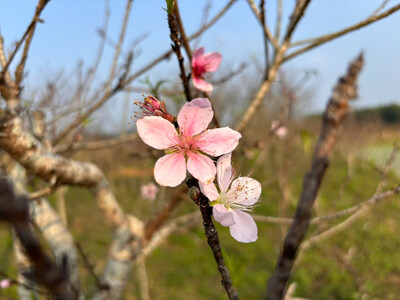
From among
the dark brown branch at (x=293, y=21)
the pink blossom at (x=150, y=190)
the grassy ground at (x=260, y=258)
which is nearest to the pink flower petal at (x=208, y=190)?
the dark brown branch at (x=293, y=21)

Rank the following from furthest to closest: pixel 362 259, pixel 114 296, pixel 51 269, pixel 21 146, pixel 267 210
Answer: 1. pixel 267 210
2. pixel 362 259
3. pixel 114 296
4. pixel 21 146
5. pixel 51 269

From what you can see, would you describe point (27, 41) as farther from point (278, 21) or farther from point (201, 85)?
point (278, 21)

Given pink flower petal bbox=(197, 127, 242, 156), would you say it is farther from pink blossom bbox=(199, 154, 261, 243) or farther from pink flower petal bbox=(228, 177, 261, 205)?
pink flower petal bbox=(228, 177, 261, 205)

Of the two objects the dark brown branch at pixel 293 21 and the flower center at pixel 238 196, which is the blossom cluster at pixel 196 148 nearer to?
the flower center at pixel 238 196

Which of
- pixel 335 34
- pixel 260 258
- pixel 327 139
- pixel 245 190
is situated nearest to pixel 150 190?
pixel 335 34

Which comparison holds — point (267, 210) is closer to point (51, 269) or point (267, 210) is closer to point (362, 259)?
point (362, 259)

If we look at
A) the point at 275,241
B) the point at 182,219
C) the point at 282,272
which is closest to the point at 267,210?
the point at 275,241

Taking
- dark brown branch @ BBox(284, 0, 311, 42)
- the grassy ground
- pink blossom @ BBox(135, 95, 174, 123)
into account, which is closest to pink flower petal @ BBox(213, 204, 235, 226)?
pink blossom @ BBox(135, 95, 174, 123)
